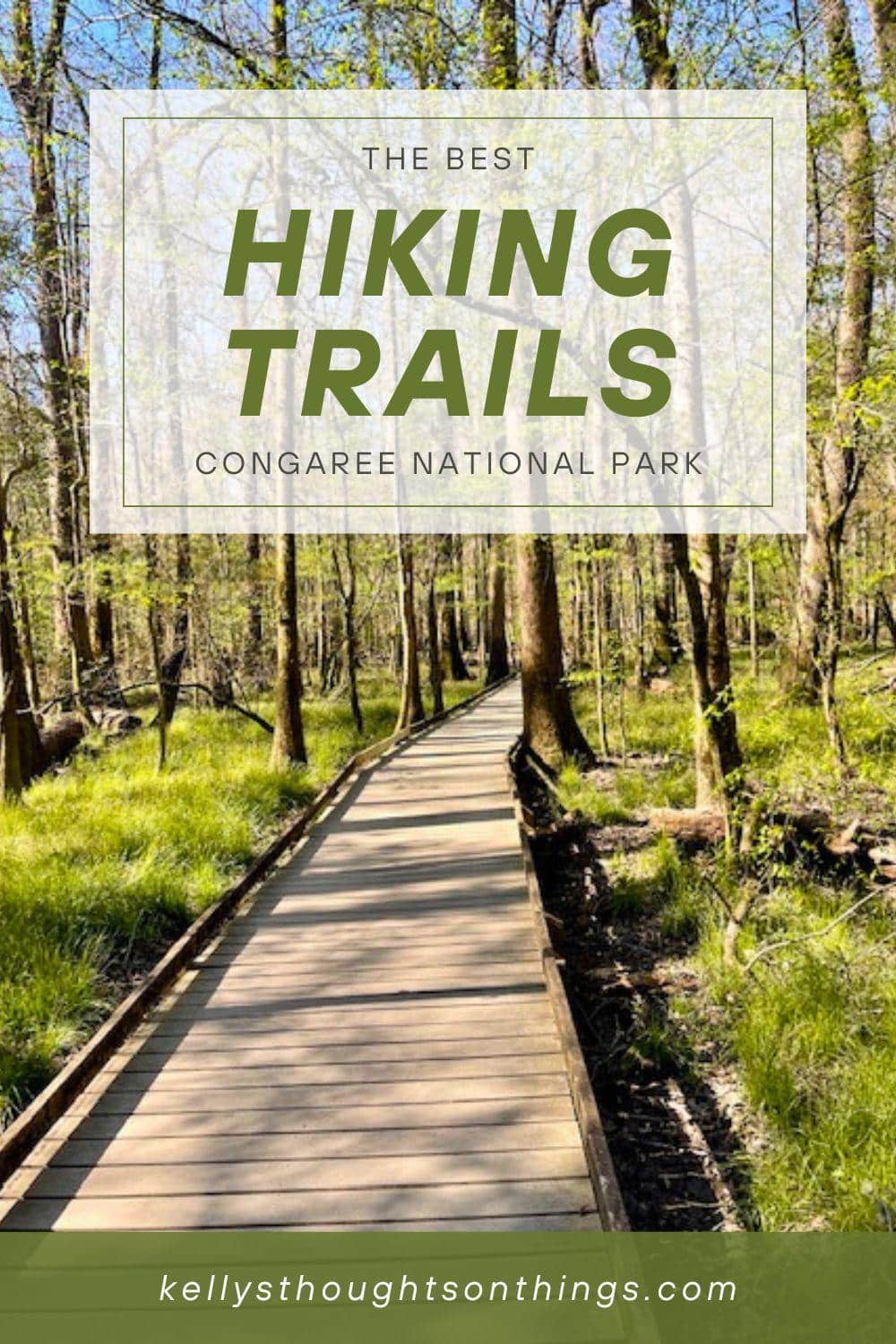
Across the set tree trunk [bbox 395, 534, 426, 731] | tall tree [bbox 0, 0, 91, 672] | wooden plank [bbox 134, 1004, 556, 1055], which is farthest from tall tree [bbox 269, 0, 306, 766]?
wooden plank [bbox 134, 1004, 556, 1055]

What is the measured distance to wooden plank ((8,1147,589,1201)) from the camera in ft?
12.0

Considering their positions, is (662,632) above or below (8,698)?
below

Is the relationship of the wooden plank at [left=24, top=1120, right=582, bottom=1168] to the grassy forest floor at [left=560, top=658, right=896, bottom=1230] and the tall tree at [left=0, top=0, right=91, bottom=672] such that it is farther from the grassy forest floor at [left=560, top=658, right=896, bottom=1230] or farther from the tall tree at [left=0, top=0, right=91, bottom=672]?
the tall tree at [left=0, top=0, right=91, bottom=672]

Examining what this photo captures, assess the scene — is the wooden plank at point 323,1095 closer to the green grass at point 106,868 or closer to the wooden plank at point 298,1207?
the green grass at point 106,868

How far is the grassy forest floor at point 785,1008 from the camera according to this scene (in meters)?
3.85

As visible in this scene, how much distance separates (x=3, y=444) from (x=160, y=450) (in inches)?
421

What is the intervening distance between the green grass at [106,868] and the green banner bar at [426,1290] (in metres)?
1.26

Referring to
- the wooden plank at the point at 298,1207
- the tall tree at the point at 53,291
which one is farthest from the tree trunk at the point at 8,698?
the wooden plank at the point at 298,1207

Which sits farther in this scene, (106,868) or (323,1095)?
(106,868)

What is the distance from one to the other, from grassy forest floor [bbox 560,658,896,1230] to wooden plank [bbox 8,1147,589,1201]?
2.88 ft

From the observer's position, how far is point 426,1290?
316 cm

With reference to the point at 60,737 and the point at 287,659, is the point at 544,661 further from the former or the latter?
the point at 60,737

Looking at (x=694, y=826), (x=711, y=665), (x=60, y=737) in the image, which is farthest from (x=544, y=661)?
(x=60, y=737)

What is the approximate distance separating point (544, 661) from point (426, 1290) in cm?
956
